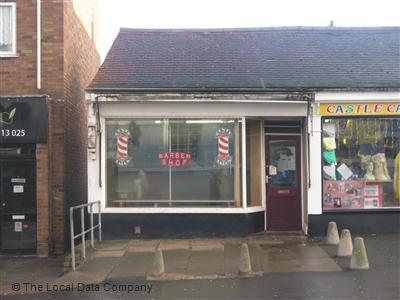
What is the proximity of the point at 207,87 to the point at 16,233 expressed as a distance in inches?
206

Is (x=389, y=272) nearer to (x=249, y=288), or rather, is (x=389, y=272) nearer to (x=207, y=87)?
(x=249, y=288)

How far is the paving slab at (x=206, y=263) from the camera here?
8852 mm

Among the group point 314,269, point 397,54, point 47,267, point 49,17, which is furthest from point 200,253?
point 397,54

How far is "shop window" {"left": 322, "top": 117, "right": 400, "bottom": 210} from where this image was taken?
11766 mm

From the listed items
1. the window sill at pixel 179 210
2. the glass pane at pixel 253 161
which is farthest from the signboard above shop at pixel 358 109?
the window sill at pixel 179 210

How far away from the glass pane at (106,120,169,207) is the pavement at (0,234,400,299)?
1.02 metres

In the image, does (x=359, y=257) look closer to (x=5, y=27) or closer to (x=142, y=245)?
(x=142, y=245)

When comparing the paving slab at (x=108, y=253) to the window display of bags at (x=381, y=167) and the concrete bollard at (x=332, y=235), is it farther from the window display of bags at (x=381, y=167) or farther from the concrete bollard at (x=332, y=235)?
the window display of bags at (x=381, y=167)

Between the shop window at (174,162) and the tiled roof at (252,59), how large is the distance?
98 centimetres

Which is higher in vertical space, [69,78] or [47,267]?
[69,78]

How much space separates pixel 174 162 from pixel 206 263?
3.02m

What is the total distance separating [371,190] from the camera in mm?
11922

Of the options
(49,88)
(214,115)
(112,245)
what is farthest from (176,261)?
(49,88)

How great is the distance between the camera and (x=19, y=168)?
1156cm
